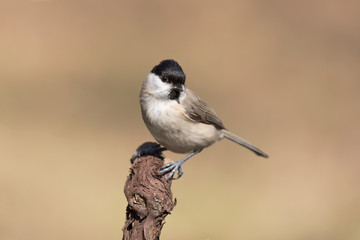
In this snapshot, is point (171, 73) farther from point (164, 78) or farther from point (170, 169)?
point (170, 169)

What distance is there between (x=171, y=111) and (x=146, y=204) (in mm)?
1102

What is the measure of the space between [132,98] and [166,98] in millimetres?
3591

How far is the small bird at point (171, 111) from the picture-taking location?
299cm

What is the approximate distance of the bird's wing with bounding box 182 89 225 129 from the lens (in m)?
Answer: 3.30

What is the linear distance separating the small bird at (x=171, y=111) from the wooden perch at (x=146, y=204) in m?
0.52

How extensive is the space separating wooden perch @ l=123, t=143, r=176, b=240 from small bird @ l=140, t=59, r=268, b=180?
52 centimetres

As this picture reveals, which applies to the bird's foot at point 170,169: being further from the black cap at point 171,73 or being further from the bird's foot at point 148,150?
the black cap at point 171,73

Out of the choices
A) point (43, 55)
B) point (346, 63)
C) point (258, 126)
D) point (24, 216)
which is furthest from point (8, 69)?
point (346, 63)

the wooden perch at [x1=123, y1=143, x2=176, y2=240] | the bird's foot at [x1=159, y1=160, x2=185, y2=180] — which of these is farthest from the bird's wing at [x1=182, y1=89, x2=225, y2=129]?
the wooden perch at [x1=123, y1=143, x2=176, y2=240]

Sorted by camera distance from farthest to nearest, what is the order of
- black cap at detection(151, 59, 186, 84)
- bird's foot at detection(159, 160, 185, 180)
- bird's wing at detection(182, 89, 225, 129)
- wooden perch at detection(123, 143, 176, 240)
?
1. bird's wing at detection(182, 89, 225, 129)
2. black cap at detection(151, 59, 186, 84)
3. bird's foot at detection(159, 160, 185, 180)
4. wooden perch at detection(123, 143, 176, 240)

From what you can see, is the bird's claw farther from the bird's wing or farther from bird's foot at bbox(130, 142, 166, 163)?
the bird's wing

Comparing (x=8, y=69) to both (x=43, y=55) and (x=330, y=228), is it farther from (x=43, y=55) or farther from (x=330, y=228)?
(x=330, y=228)

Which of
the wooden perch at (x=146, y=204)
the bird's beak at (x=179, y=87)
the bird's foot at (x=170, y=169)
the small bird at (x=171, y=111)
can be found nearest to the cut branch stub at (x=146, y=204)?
the wooden perch at (x=146, y=204)

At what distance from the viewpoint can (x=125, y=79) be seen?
6828mm
